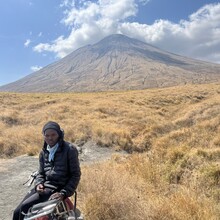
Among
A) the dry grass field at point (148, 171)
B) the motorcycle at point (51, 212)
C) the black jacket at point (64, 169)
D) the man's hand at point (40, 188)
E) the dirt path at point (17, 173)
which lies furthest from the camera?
the dirt path at point (17, 173)

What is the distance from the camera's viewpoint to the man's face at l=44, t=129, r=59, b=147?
197 inches

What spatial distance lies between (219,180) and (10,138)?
1053cm

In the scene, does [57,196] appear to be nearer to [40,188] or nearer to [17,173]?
[40,188]

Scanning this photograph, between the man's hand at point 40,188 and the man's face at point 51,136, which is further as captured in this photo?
the man's face at point 51,136

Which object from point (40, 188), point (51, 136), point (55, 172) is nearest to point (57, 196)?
point (40, 188)

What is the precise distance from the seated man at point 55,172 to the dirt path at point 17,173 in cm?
185

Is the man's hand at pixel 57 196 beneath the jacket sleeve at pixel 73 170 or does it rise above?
beneath

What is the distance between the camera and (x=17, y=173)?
33.1 ft

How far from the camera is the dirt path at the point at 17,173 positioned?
23.6 feet

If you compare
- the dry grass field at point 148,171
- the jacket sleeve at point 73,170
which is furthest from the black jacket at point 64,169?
the dry grass field at point 148,171

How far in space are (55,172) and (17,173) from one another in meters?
5.58

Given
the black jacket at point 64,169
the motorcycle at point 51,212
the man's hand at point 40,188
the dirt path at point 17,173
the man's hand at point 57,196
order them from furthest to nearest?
1. the dirt path at point 17,173
2. the black jacket at point 64,169
3. the man's hand at point 40,188
4. the man's hand at point 57,196
5. the motorcycle at point 51,212

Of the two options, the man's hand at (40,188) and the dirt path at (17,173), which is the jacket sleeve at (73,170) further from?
the dirt path at (17,173)

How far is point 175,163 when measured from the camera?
891 centimetres
